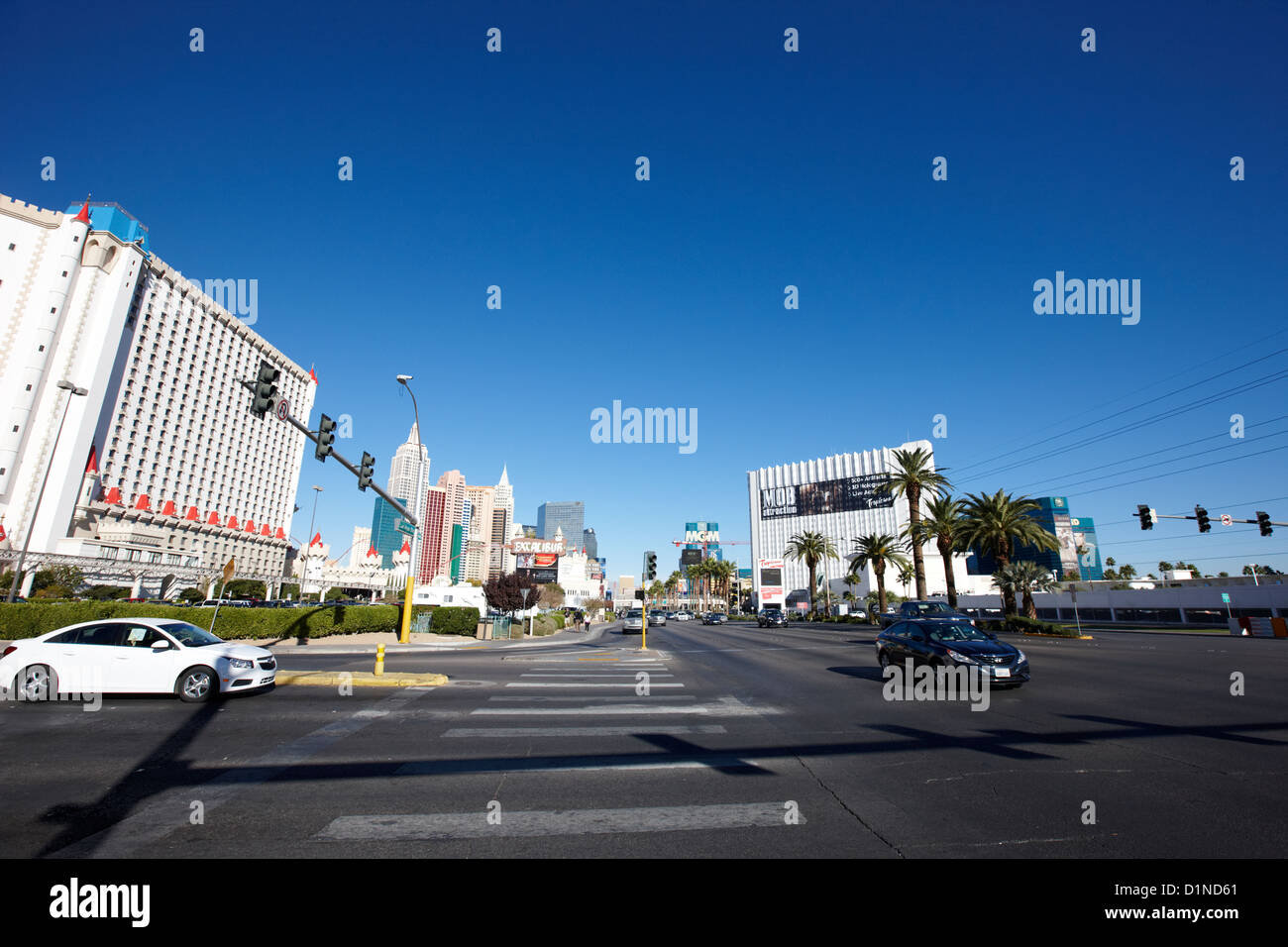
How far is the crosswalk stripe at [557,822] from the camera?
16.5ft

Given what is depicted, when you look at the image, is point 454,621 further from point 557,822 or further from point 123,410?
point 123,410

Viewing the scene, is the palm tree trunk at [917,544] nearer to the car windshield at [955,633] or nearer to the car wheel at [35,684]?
the car windshield at [955,633]

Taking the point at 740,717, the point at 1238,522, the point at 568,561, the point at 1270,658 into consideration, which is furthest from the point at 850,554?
the point at 740,717

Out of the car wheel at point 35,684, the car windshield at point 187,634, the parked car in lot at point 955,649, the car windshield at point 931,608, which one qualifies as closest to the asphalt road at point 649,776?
the parked car in lot at point 955,649

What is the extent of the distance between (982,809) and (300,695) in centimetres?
1166

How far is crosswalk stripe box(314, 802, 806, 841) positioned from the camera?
5016 millimetres

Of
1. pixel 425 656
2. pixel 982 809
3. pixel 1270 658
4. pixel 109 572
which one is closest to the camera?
pixel 982 809

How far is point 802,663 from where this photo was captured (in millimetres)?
19250

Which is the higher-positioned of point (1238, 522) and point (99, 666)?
point (1238, 522)

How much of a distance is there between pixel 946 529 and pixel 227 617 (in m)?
43.0

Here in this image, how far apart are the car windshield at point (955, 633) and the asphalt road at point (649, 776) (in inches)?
51.9

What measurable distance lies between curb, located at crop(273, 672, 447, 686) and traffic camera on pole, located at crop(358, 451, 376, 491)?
7.07 metres

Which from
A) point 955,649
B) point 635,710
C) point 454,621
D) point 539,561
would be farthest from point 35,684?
point 539,561
